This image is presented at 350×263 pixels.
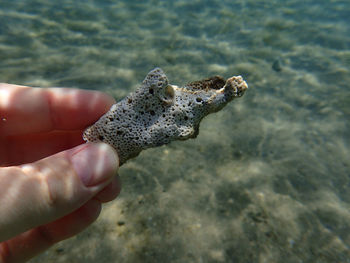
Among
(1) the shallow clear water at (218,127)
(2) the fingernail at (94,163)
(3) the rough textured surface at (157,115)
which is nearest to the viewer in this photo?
(2) the fingernail at (94,163)

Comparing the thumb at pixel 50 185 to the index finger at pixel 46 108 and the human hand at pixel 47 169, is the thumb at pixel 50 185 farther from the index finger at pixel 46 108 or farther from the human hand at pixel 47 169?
the index finger at pixel 46 108

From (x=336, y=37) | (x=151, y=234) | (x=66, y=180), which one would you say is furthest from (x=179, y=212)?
(x=336, y=37)

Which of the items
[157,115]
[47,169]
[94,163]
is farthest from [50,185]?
[157,115]

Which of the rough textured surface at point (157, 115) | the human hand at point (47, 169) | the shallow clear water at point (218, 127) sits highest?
the rough textured surface at point (157, 115)

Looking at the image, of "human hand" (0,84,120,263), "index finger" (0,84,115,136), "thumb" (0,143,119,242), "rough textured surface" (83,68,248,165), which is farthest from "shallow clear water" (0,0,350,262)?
"rough textured surface" (83,68,248,165)

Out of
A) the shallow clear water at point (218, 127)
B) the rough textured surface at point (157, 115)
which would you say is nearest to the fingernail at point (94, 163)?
the rough textured surface at point (157, 115)

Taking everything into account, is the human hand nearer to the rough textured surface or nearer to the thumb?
the thumb

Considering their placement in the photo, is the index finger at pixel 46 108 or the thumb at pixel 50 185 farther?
the index finger at pixel 46 108
